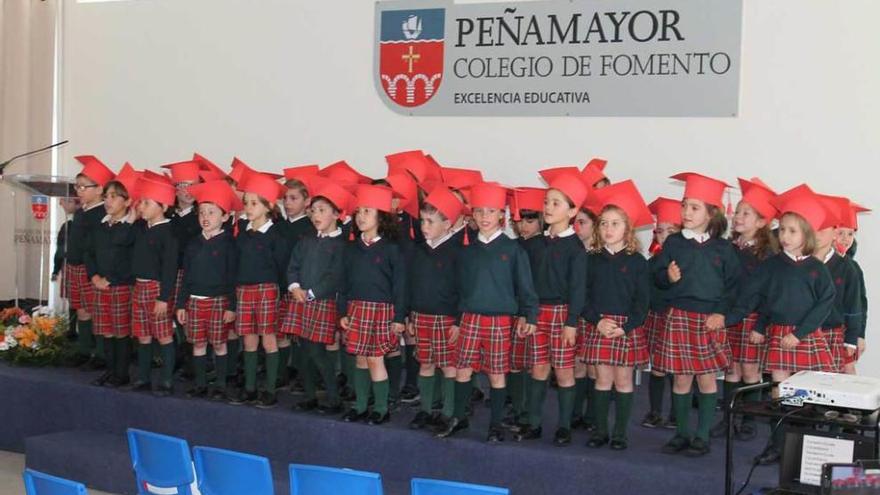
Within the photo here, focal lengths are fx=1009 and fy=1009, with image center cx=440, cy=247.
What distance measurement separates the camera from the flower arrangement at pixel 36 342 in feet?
21.3

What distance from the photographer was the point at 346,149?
25.4 ft

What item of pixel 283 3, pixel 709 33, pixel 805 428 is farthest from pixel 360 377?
pixel 283 3

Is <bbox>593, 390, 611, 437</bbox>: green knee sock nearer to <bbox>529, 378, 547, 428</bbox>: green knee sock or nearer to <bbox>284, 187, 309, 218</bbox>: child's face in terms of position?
<bbox>529, 378, 547, 428</bbox>: green knee sock

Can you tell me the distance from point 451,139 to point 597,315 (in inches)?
110

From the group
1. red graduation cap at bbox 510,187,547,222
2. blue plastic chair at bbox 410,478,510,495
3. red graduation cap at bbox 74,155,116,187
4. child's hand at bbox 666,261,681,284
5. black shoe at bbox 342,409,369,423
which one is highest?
red graduation cap at bbox 74,155,116,187

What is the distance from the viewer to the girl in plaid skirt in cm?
479

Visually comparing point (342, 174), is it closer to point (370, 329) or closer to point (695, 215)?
point (370, 329)

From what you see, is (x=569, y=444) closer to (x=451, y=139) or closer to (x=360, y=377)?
(x=360, y=377)

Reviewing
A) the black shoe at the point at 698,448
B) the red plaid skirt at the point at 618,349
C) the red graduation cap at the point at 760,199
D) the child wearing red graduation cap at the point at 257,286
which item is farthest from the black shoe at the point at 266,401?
the red graduation cap at the point at 760,199

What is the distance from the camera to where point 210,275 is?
564 cm

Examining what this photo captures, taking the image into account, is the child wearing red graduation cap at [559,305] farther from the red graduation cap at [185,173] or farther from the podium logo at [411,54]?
the podium logo at [411,54]

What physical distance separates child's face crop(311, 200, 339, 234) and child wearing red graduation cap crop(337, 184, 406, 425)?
0.25 metres

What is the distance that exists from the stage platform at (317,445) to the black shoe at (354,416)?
0.05 m

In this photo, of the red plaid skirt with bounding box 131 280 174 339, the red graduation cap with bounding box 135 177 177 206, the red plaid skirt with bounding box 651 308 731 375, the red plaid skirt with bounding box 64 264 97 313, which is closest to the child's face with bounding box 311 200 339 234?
the red graduation cap with bounding box 135 177 177 206
